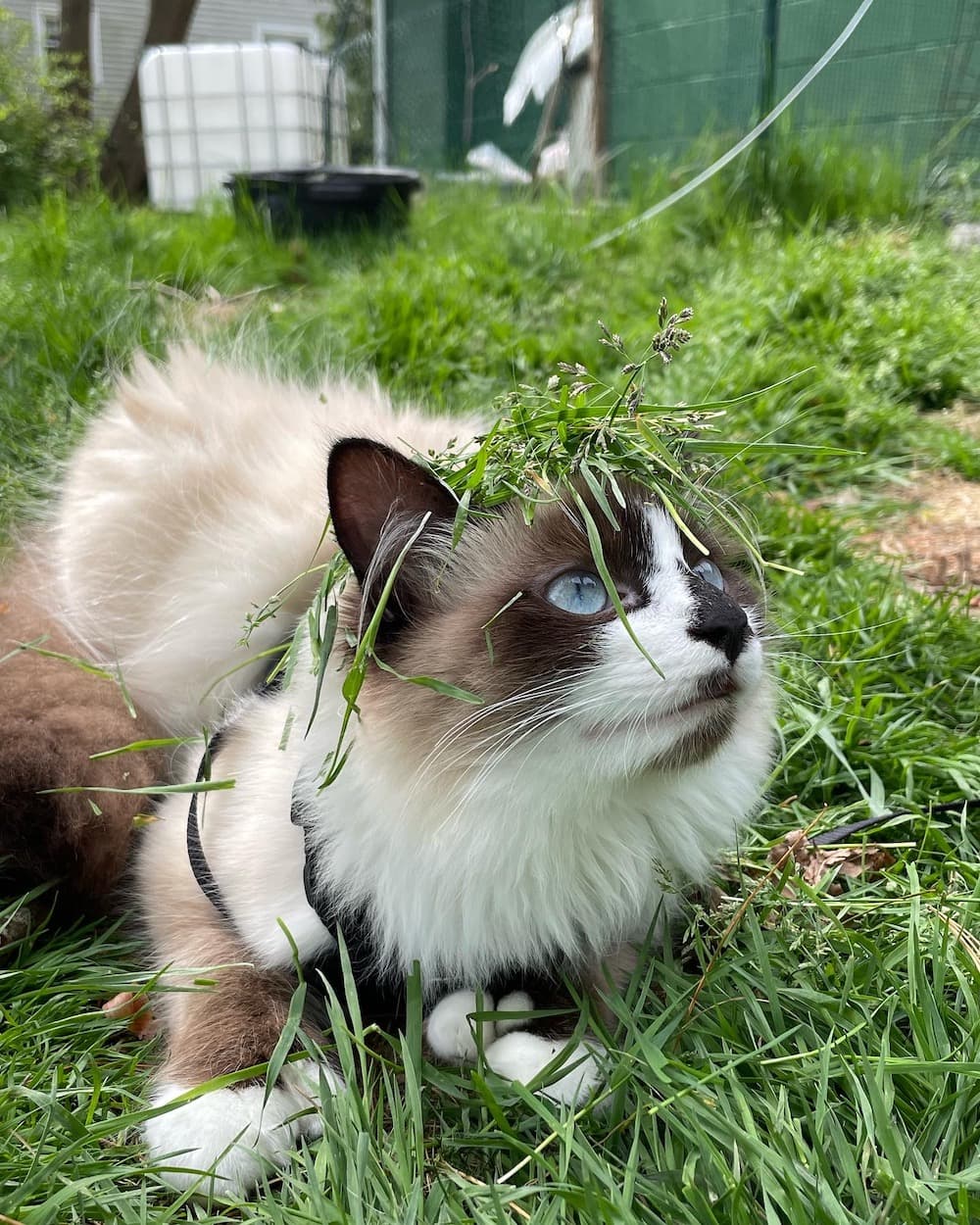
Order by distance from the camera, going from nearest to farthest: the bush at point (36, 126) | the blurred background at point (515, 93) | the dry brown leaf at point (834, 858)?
the dry brown leaf at point (834, 858)
the blurred background at point (515, 93)
the bush at point (36, 126)

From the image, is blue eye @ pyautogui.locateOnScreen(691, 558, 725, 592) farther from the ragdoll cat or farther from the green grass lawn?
the green grass lawn

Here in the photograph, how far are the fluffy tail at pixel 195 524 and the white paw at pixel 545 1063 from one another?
96 cm

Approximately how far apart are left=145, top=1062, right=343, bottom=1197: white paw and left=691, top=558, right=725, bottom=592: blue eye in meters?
0.91

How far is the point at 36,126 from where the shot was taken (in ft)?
38.2

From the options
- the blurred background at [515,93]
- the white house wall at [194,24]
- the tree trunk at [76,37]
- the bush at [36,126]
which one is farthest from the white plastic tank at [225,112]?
the white house wall at [194,24]

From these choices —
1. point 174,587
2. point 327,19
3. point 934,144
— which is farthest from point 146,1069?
point 327,19

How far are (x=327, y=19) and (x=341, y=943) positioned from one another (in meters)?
21.8

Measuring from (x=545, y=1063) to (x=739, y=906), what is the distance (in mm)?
464

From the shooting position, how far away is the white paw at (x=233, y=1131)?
145 cm

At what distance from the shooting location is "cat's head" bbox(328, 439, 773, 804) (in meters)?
1.38

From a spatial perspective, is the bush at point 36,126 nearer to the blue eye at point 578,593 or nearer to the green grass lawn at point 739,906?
the green grass lawn at point 739,906

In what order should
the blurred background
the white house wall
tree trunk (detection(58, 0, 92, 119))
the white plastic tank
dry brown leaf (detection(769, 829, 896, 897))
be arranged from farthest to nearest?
the white house wall → tree trunk (detection(58, 0, 92, 119)) → the white plastic tank → the blurred background → dry brown leaf (detection(769, 829, 896, 897))

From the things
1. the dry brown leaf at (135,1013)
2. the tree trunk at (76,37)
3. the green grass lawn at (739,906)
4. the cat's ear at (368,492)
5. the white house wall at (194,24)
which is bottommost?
the dry brown leaf at (135,1013)

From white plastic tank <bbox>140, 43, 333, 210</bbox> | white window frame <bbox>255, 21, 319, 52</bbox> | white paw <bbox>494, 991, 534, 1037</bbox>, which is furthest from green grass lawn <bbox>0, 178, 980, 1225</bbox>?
white window frame <bbox>255, 21, 319, 52</bbox>
